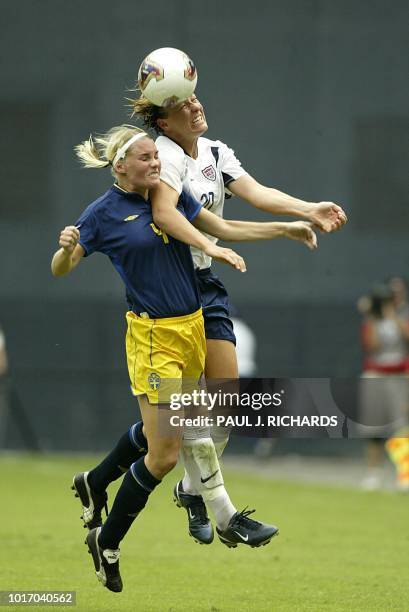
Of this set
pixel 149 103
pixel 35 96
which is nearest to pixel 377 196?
pixel 35 96

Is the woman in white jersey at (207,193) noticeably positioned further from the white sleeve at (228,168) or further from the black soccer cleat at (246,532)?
the black soccer cleat at (246,532)

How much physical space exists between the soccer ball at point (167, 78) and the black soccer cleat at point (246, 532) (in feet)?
6.95

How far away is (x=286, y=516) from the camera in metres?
11.8

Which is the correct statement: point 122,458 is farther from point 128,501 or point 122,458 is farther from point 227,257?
point 227,257

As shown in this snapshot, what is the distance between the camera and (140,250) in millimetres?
6406

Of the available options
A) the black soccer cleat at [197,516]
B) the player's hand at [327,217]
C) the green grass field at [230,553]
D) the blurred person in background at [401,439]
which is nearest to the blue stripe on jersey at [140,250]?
the player's hand at [327,217]

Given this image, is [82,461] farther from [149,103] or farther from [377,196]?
[149,103]

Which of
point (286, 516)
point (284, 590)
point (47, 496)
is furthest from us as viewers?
point (47, 496)

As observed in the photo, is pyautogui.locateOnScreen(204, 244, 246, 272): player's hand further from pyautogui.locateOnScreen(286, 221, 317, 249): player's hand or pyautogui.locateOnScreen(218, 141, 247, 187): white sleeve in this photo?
pyautogui.locateOnScreen(218, 141, 247, 187): white sleeve

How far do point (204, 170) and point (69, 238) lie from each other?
3.36ft

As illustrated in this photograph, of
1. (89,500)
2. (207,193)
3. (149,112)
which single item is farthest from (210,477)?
(149,112)

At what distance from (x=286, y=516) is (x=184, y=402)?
5.58 metres

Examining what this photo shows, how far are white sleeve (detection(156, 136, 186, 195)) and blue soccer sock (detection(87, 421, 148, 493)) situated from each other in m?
1.32

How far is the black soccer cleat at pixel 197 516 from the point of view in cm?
680
